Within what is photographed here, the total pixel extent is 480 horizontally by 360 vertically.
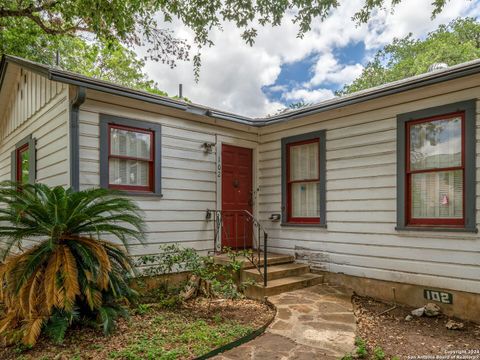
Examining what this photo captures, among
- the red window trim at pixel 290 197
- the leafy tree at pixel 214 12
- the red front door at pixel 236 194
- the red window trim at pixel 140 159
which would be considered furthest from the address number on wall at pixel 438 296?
the red window trim at pixel 140 159

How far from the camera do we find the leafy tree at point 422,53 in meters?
15.1

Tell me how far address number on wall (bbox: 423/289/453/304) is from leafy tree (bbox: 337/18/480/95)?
14249mm

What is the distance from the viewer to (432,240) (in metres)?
4.32

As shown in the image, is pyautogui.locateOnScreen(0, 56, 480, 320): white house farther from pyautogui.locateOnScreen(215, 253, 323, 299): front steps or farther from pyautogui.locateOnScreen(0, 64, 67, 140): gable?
pyautogui.locateOnScreen(215, 253, 323, 299): front steps

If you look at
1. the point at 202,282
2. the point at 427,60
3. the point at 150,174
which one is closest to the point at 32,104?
the point at 150,174

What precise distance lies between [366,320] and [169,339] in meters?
2.48

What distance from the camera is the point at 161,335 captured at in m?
3.39

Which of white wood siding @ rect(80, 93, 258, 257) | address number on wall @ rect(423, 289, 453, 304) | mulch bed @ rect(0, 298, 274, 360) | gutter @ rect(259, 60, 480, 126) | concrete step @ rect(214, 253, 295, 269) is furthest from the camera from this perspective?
concrete step @ rect(214, 253, 295, 269)

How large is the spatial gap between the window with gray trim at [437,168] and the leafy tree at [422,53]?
13.1 meters

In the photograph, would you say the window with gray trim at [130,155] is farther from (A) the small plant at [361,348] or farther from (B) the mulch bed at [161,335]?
(A) the small plant at [361,348]

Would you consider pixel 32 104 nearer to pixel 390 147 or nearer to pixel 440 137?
pixel 390 147

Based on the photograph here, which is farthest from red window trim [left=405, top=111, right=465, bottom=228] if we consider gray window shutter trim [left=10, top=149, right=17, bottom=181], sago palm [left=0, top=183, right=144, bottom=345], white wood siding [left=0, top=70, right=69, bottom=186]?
gray window shutter trim [left=10, top=149, right=17, bottom=181]

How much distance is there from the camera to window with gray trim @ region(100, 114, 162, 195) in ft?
15.3


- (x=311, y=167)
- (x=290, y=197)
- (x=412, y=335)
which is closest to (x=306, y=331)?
(x=412, y=335)
